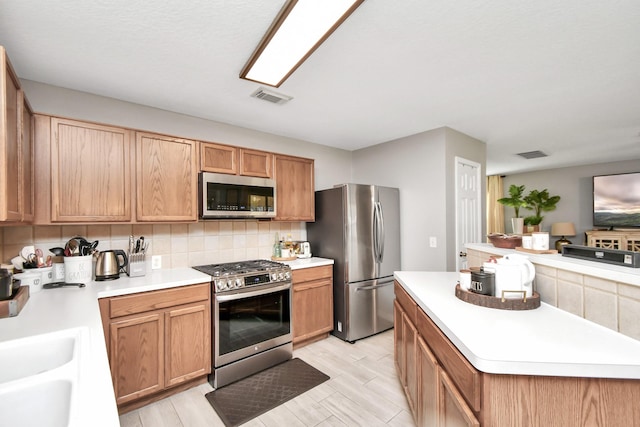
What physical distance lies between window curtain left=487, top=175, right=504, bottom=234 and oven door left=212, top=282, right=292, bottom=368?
6.19 metres

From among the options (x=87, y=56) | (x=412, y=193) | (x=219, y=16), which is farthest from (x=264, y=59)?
(x=412, y=193)

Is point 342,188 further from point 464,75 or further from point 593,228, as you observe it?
point 593,228

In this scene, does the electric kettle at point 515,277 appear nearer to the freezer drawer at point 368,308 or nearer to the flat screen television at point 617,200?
the freezer drawer at point 368,308

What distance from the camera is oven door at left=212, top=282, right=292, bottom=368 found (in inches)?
92.7

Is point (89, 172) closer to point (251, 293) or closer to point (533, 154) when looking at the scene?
point (251, 293)

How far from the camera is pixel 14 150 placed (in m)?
1.53

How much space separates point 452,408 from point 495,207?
701 cm

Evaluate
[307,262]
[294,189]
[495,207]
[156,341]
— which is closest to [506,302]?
[307,262]

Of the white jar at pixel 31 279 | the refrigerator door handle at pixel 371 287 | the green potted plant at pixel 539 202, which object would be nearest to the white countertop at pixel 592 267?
the refrigerator door handle at pixel 371 287

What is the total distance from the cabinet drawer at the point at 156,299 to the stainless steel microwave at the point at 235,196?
70 cm

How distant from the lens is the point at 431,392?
4.60ft

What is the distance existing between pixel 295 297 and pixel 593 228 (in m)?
6.29

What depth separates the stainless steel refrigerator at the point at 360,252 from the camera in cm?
320

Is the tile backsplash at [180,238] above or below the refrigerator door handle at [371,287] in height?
above
